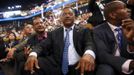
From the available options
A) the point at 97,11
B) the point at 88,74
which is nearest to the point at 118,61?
the point at 88,74

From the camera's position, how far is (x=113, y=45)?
2443mm

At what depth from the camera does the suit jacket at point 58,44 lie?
2863 millimetres

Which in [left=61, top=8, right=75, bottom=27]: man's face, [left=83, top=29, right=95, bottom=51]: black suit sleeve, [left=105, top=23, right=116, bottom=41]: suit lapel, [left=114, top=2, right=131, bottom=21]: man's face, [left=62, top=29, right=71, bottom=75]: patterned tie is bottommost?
[left=62, top=29, right=71, bottom=75]: patterned tie

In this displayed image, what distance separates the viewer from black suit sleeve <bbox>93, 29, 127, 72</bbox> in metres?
2.17

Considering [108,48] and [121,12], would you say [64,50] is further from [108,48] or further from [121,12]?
[121,12]

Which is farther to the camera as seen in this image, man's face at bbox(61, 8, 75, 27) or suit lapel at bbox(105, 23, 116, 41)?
man's face at bbox(61, 8, 75, 27)

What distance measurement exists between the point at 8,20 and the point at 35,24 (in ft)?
75.6

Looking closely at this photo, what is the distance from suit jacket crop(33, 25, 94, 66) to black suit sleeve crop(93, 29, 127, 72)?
0.31m

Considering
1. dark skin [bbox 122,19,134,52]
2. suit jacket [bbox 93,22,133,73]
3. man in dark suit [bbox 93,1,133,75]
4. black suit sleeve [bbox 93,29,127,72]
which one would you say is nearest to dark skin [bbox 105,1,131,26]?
man in dark suit [bbox 93,1,133,75]

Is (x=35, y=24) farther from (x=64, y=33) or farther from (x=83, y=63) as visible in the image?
(x=83, y=63)

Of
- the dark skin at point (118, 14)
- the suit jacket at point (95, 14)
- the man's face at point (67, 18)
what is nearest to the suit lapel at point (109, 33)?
the dark skin at point (118, 14)

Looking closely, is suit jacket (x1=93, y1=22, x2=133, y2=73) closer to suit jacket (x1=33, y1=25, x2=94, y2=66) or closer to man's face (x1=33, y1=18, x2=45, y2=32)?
suit jacket (x1=33, y1=25, x2=94, y2=66)

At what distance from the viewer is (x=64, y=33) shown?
3.00m

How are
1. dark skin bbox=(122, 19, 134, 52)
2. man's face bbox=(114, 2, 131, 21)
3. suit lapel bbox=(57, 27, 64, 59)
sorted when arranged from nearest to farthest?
dark skin bbox=(122, 19, 134, 52), man's face bbox=(114, 2, 131, 21), suit lapel bbox=(57, 27, 64, 59)
